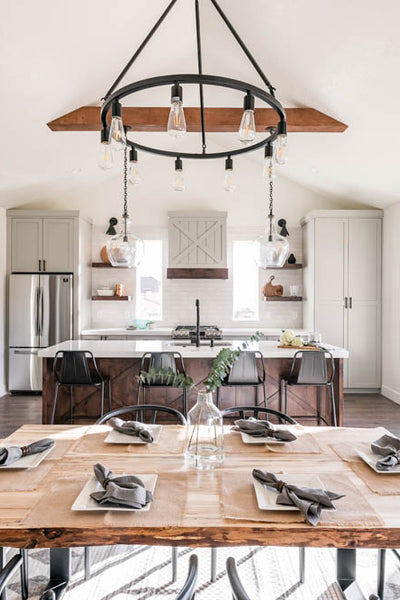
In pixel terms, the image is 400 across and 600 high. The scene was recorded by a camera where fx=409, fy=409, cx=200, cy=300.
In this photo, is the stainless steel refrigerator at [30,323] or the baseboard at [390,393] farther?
the stainless steel refrigerator at [30,323]

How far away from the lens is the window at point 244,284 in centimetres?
662

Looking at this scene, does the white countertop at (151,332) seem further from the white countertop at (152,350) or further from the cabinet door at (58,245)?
the white countertop at (152,350)

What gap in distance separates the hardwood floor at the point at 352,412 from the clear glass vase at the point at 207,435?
10.2ft

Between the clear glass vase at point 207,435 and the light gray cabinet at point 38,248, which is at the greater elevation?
the light gray cabinet at point 38,248

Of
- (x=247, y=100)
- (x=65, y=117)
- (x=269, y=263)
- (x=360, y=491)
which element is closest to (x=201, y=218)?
(x=65, y=117)

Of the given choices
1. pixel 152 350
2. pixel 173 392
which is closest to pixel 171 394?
pixel 173 392

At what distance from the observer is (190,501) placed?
4.28 feet

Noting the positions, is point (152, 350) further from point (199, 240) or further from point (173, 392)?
point (199, 240)

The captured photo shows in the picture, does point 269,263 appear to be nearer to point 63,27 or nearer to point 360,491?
point 360,491

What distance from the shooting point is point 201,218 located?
6.16m

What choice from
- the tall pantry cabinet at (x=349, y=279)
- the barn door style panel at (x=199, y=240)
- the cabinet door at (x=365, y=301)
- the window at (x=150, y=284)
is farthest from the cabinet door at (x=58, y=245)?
the cabinet door at (x=365, y=301)

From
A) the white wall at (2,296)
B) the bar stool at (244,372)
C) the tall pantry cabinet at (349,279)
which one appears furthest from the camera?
the tall pantry cabinet at (349,279)

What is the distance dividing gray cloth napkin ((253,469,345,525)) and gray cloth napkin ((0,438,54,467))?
0.94 m

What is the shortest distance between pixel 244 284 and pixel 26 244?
3335mm
